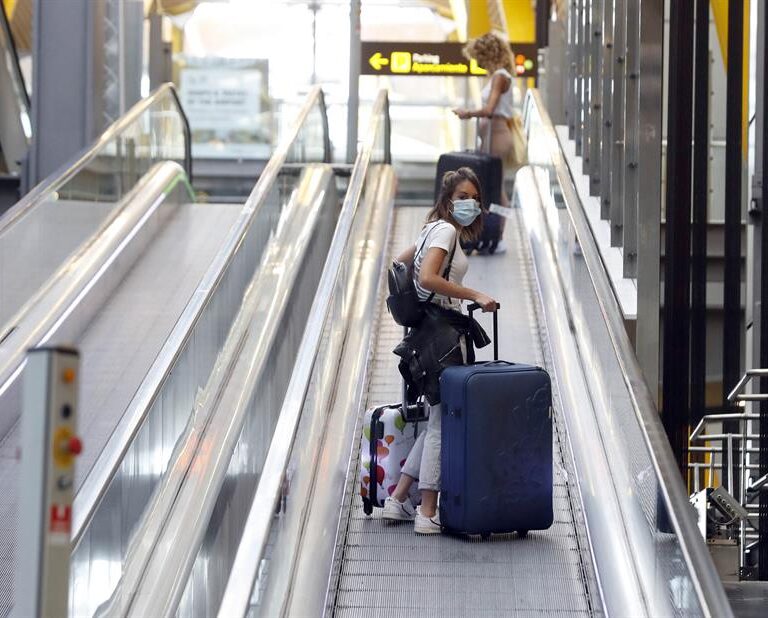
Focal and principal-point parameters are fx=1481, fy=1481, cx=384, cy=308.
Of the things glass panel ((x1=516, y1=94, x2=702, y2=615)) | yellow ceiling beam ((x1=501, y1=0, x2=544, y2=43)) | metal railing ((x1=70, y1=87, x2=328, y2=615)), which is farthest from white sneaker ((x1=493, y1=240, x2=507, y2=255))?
yellow ceiling beam ((x1=501, y1=0, x2=544, y2=43))

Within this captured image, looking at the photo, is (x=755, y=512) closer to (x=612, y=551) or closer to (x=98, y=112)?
(x=612, y=551)

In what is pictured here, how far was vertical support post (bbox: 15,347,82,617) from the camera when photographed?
2799 mm

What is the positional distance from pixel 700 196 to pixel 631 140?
64 centimetres

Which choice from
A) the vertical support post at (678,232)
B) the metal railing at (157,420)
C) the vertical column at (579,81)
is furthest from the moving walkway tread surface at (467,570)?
the vertical column at (579,81)

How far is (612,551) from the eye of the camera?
5531 millimetres

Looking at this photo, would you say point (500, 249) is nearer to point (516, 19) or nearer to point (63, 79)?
point (63, 79)

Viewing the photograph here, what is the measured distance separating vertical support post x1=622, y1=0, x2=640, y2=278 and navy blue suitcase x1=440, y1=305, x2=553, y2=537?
4.20 metres

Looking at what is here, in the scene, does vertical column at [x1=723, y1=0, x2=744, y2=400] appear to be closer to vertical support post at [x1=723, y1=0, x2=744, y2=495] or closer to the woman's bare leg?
vertical support post at [x1=723, y1=0, x2=744, y2=495]

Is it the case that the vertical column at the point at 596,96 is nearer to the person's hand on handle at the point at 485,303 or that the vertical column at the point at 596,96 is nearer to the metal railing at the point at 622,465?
the metal railing at the point at 622,465

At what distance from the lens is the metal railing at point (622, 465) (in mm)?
4480

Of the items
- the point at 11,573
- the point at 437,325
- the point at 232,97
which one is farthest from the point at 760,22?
the point at 232,97

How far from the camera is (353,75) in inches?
583

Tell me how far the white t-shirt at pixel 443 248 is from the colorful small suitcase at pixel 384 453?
51 centimetres

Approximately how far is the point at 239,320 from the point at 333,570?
9.44 feet
